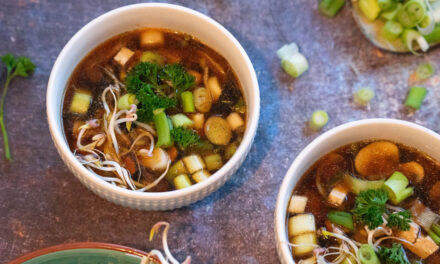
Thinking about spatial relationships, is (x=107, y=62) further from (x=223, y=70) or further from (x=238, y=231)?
(x=238, y=231)

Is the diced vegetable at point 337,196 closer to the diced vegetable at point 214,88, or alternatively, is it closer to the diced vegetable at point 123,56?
the diced vegetable at point 214,88

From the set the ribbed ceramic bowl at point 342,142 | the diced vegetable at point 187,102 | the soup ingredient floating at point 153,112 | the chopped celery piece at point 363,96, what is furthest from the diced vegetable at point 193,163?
the chopped celery piece at point 363,96

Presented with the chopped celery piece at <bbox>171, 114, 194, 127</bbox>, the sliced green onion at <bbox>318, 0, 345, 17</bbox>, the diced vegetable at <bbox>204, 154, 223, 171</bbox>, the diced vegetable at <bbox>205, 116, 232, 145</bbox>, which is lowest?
the diced vegetable at <bbox>204, 154, 223, 171</bbox>

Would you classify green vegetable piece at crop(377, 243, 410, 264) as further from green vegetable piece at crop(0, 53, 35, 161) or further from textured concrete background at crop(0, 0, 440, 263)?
green vegetable piece at crop(0, 53, 35, 161)

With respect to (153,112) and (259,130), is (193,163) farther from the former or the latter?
(259,130)

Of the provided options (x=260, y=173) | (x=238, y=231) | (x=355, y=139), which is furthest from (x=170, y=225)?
(x=355, y=139)

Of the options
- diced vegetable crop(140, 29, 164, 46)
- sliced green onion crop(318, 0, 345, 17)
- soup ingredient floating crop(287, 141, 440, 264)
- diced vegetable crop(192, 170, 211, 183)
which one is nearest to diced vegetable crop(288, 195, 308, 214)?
soup ingredient floating crop(287, 141, 440, 264)
